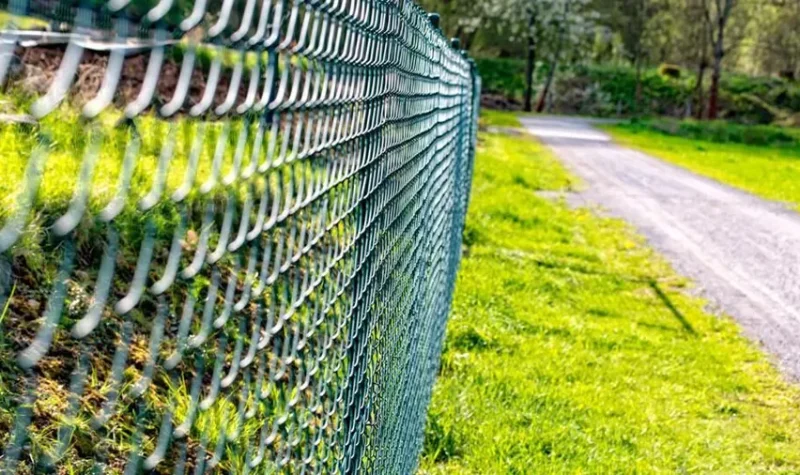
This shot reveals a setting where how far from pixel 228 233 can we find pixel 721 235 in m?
11.2

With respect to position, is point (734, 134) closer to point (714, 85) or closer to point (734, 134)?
point (734, 134)

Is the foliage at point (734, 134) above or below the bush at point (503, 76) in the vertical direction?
below

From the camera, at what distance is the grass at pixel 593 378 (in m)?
4.61

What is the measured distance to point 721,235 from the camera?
38.5 ft

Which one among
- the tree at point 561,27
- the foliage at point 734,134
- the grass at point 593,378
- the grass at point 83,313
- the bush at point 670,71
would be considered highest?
the tree at point 561,27

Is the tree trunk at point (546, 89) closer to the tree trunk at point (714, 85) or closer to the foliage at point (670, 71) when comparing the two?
the foliage at point (670, 71)

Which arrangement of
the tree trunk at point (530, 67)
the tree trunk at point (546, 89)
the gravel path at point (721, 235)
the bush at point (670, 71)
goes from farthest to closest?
1. the bush at point (670, 71)
2. the tree trunk at point (546, 89)
3. the tree trunk at point (530, 67)
4. the gravel path at point (721, 235)

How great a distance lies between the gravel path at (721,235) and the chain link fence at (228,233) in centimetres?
408

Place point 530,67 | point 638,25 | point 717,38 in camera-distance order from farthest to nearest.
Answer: point 638,25
point 530,67
point 717,38

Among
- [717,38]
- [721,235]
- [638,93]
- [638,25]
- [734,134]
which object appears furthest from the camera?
[638,25]

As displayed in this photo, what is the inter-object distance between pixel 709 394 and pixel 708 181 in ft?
43.5

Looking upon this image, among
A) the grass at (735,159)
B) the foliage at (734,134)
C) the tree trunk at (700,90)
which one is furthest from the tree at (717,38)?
the grass at (735,159)

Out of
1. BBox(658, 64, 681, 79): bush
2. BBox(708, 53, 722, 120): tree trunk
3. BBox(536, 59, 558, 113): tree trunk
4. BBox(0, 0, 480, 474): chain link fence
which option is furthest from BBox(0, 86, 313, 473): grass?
BBox(658, 64, 681, 79): bush

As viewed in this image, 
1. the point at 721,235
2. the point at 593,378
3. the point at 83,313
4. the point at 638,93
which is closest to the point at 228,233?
the point at 83,313
